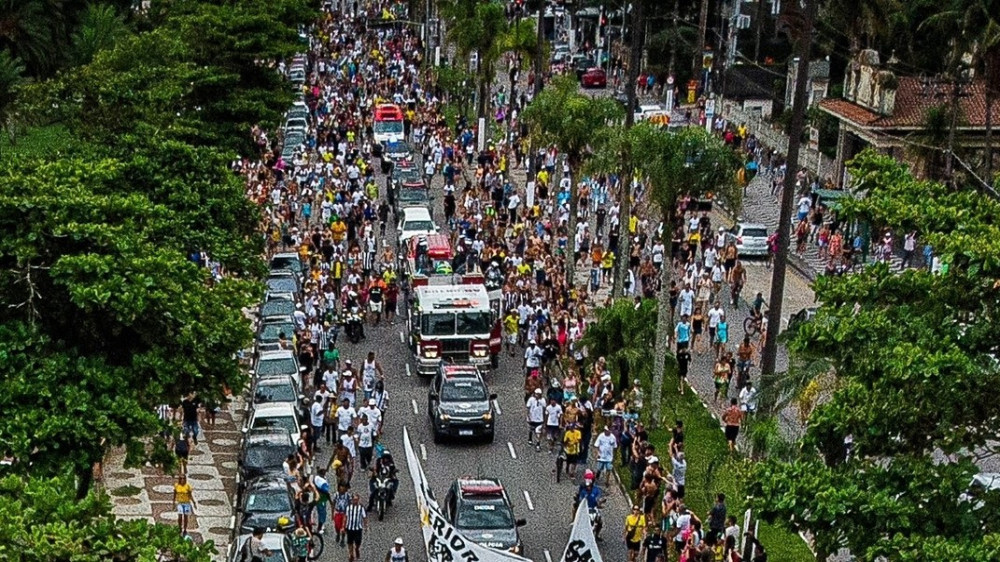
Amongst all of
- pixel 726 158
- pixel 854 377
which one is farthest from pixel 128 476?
pixel 854 377

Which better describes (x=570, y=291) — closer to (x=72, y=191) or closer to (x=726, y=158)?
(x=726, y=158)

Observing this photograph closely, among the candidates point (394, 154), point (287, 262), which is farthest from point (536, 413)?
point (394, 154)

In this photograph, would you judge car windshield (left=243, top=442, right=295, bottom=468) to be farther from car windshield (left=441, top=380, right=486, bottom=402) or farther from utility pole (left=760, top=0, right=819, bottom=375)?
utility pole (left=760, top=0, right=819, bottom=375)

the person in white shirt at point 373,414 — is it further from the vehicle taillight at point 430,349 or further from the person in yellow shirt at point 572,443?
the vehicle taillight at point 430,349

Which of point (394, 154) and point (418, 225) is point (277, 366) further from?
point (394, 154)

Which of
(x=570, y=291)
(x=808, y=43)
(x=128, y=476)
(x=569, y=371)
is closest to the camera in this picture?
(x=808, y=43)

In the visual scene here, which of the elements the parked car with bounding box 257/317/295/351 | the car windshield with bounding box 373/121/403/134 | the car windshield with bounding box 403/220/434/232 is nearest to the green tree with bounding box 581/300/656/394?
the parked car with bounding box 257/317/295/351
